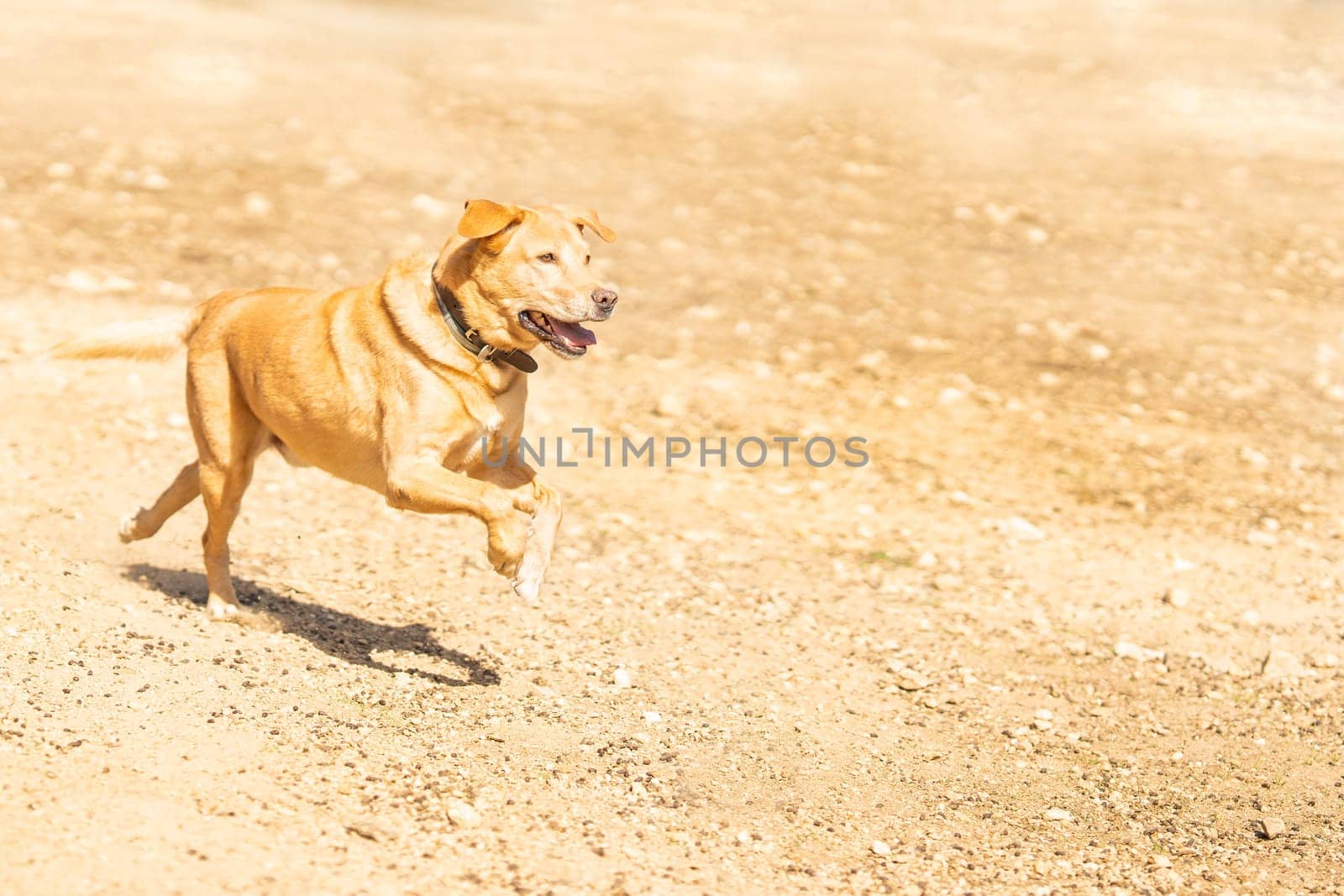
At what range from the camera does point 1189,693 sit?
7.80m

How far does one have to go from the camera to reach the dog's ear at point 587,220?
676cm

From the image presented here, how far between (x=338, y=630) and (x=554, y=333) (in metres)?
1.98

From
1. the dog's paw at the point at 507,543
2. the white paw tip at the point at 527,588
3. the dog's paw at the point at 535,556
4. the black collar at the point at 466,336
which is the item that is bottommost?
the white paw tip at the point at 527,588

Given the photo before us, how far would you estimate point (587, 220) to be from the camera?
684cm

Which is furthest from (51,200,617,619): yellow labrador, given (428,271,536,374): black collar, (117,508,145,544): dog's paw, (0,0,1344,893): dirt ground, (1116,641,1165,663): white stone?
(1116,641,1165,663): white stone

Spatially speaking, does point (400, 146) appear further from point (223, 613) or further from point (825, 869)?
point (825, 869)

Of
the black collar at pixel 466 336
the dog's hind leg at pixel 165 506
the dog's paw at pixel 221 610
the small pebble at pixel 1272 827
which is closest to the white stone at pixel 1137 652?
the small pebble at pixel 1272 827

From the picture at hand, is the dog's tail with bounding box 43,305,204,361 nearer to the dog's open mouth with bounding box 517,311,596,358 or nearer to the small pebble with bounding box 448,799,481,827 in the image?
the dog's open mouth with bounding box 517,311,596,358

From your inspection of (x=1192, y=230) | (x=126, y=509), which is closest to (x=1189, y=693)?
(x=126, y=509)

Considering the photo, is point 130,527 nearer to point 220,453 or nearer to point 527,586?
point 220,453

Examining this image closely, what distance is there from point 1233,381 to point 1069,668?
209 inches

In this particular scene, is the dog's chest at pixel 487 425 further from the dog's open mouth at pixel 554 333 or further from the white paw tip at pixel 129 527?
the white paw tip at pixel 129 527

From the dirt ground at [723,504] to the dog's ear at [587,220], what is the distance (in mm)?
2036

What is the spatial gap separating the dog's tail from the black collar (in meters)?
1.53
